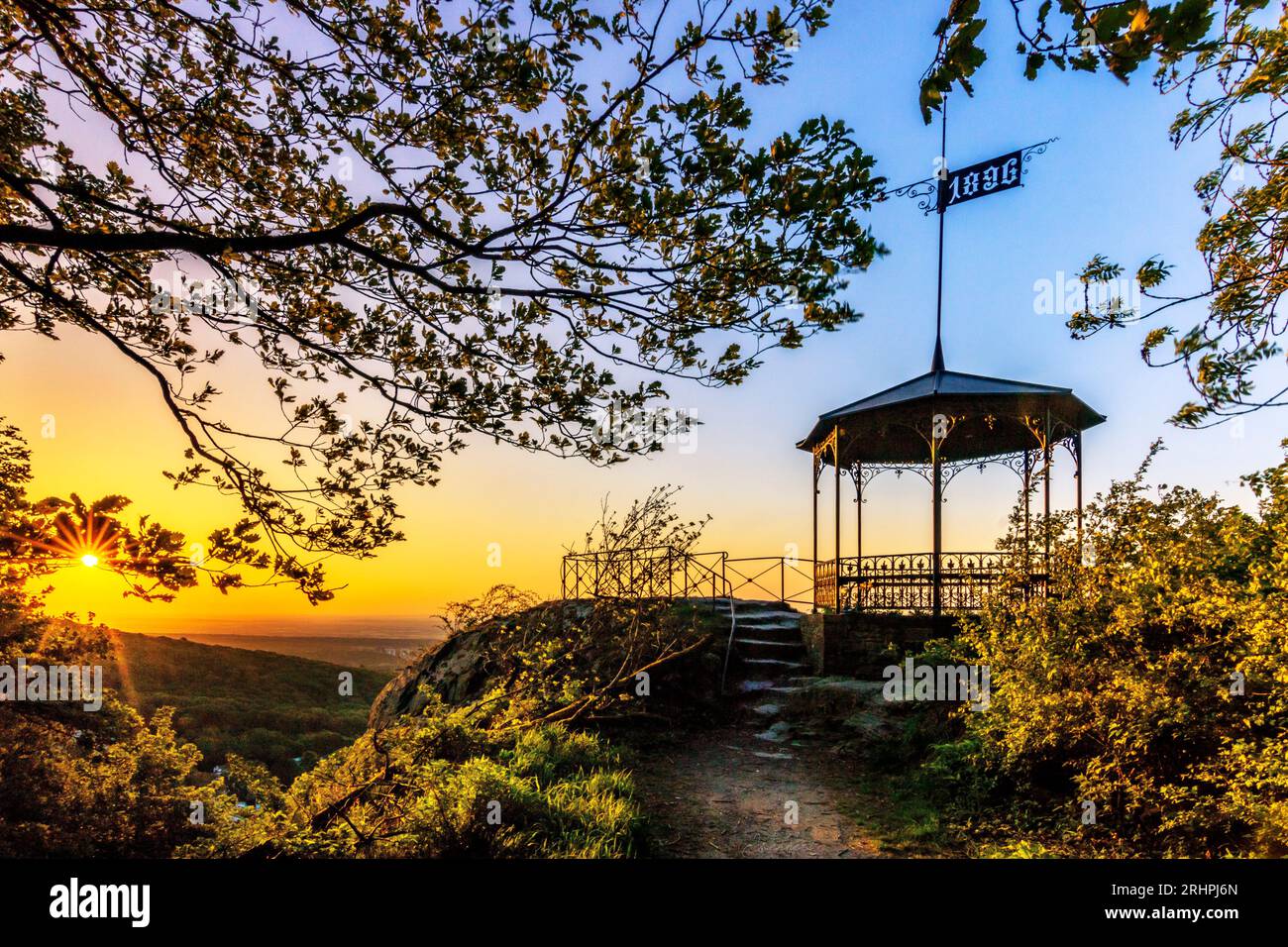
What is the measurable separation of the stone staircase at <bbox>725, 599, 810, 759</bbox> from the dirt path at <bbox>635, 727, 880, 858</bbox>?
52 cm

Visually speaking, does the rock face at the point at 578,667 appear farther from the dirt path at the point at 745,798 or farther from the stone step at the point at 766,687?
the dirt path at the point at 745,798

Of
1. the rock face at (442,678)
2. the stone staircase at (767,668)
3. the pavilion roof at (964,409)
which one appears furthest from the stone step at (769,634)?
the rock face at (442,678)

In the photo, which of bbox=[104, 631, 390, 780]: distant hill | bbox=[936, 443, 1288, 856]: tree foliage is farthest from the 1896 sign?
bbox=[104, 631, 390, 780]: distant hill

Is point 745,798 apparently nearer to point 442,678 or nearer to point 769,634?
point 769,634

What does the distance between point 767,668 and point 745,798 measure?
4572 mm

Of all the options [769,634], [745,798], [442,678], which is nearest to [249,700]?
[442,678]

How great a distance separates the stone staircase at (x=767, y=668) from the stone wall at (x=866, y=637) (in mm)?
598

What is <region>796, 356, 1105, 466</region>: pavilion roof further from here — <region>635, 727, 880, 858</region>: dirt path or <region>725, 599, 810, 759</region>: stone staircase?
<region>635, 727, 880, 858</region>: dirt path

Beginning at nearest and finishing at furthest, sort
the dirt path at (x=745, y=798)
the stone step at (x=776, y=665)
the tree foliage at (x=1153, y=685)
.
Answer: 1. the tree foliage at (x=1153, y=685)
2. the dirt path at (x=745, y=798)
3. the stone step at (x=776, y=665)

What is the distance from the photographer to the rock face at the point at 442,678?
1030 centimetres

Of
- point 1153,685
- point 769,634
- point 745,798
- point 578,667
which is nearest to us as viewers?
point 1153,685

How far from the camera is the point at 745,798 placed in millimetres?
6812
